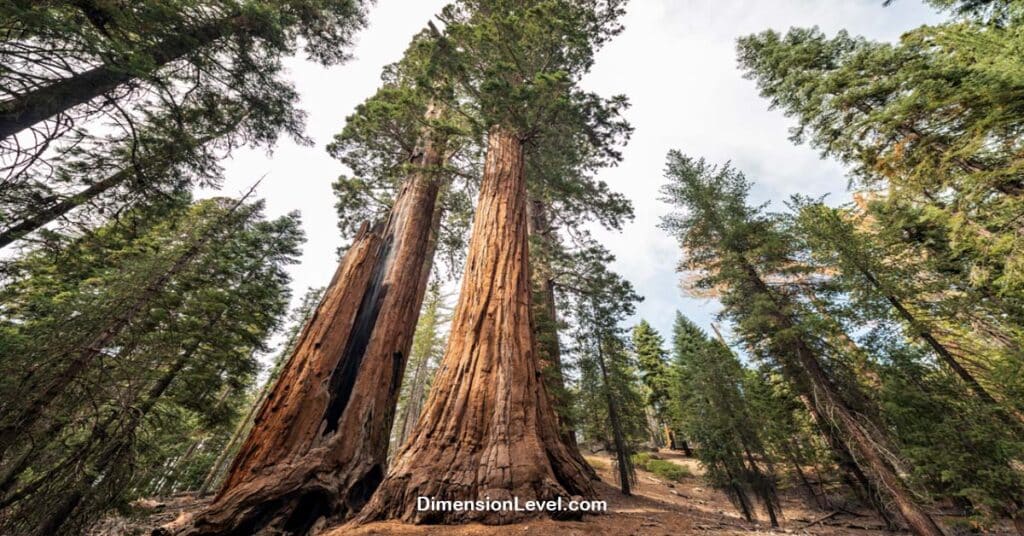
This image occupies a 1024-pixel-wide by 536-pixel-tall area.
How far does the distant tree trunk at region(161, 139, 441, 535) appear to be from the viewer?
9.34 feet

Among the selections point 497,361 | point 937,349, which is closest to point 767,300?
point 937,349

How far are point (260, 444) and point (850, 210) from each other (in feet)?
53.8

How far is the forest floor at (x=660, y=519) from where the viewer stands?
1.84 meters

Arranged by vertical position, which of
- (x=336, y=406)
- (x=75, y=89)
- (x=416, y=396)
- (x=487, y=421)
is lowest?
(x=487, y=421)

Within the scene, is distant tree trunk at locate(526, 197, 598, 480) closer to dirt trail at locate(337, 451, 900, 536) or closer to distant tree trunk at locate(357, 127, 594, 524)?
dirt trail at locate(337, 451, 900, 536)

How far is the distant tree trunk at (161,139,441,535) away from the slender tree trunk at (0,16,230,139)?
3.26m

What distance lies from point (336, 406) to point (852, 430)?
36.9 ft

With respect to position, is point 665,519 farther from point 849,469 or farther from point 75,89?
point 849,469

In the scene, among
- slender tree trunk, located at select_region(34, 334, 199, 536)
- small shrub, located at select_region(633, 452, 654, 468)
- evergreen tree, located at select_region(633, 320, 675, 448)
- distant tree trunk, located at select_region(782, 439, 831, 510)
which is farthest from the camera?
evergreen tree, located at select_region(633, 320, 675, 448)

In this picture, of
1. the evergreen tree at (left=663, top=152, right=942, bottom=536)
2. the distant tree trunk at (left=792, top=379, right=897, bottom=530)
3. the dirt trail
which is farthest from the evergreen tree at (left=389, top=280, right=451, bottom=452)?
the distant tree trunk at (left=792, top=379, right=897, bottom=530)

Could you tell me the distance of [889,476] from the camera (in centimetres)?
716

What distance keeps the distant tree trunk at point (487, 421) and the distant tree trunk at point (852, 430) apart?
30.7 ft

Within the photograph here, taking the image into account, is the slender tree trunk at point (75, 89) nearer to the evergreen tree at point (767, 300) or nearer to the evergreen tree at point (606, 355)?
the evergreen tree at point (606, 355)

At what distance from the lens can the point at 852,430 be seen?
772 cm
